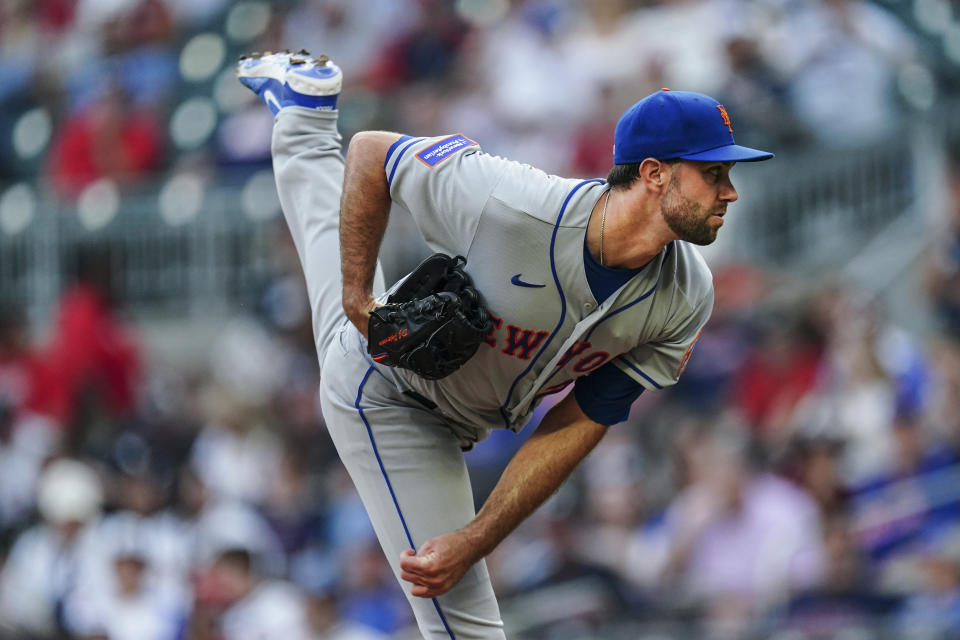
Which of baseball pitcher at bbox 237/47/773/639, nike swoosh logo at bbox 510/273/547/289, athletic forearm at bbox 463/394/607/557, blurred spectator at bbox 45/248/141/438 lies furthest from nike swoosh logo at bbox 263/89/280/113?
blurred spectator at bbox 45/248/141/438

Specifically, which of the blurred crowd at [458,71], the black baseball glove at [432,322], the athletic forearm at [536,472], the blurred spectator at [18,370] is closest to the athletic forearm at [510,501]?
the athletic forearm at [536,472]

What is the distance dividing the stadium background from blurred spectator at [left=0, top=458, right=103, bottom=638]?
0.02 metres

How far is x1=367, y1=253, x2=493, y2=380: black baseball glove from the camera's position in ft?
10.9

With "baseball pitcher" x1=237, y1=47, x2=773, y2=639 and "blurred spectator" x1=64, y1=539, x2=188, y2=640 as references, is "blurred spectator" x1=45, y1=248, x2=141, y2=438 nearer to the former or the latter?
"blurred spectator" x1=64, y1=539, x2=188, y2=640

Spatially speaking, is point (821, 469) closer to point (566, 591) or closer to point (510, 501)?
point (566, 591)

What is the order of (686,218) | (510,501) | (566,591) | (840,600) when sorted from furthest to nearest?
(566,591)
(840,600)
(510,501)
(686,218)

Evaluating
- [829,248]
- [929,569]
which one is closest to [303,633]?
[929,569]

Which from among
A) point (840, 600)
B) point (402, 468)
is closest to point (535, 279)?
point (402, 468)

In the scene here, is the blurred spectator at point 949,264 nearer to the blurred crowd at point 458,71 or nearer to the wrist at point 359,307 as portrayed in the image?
the blurred crowd at point 458,71

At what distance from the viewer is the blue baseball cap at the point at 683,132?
3.25 m

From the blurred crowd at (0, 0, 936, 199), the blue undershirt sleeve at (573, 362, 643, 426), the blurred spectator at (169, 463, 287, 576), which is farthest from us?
the blurred crowd at (0, 0, 936, 199)

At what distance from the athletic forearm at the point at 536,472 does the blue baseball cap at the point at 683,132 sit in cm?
79

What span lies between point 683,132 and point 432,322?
778 mm

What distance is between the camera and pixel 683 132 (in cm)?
327
